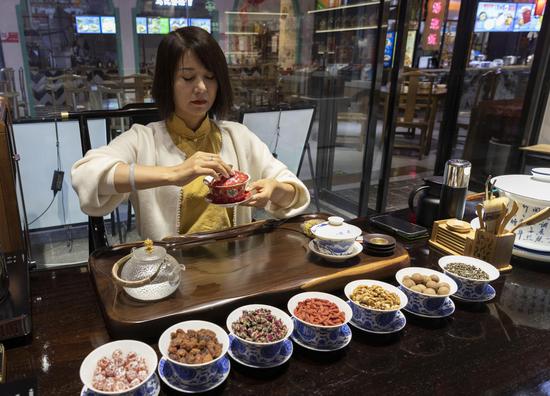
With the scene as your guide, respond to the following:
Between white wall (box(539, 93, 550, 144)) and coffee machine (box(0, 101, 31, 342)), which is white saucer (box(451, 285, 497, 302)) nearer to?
coffee machine (box(0, 101, 31, 342))

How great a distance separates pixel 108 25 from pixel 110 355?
318 centimetres

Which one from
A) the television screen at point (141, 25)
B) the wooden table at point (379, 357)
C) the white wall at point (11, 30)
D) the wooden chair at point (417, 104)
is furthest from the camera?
the wooden chair at point (417, 104)

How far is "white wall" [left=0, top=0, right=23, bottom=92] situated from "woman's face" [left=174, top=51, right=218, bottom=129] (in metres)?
2.32

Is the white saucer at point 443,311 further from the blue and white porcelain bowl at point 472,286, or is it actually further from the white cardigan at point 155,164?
the white cardigan at point 155,164

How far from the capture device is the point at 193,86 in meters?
1.43

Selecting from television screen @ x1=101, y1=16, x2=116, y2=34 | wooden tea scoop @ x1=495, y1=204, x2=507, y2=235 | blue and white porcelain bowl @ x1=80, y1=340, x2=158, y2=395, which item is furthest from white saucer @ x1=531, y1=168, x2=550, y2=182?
television screen @ x1=101, y1=16, x2=116, y2=34

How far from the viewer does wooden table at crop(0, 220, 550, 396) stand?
0.83 meters

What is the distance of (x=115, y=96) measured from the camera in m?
3.50

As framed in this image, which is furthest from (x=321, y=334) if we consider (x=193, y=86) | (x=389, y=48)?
(x=389, y=48)

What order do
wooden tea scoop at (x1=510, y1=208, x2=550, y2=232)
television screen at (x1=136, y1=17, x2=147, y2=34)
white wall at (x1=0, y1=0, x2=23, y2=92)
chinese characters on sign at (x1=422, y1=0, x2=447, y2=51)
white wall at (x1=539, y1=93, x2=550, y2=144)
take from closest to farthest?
wooden tea scoop at (x1=510, y1=208, x2=550, y2=232) < white wall at (x1=0, y1=0, x2=23, y2=92) < television screen at (x1=136, y1=17, x2=147, y2=34) < white wall at (x1=539, y1=93, x2=550, y2=144) < chinese characters on sign at (x1=422, y1=0, x2=447, y2=51)

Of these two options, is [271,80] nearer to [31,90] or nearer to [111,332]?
[31,90]

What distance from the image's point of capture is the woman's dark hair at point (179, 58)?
1.39 meters

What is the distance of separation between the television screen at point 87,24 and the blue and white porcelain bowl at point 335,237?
2.89 metres

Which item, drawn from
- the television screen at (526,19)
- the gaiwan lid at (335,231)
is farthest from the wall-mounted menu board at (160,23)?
the television screen at (526,19)
